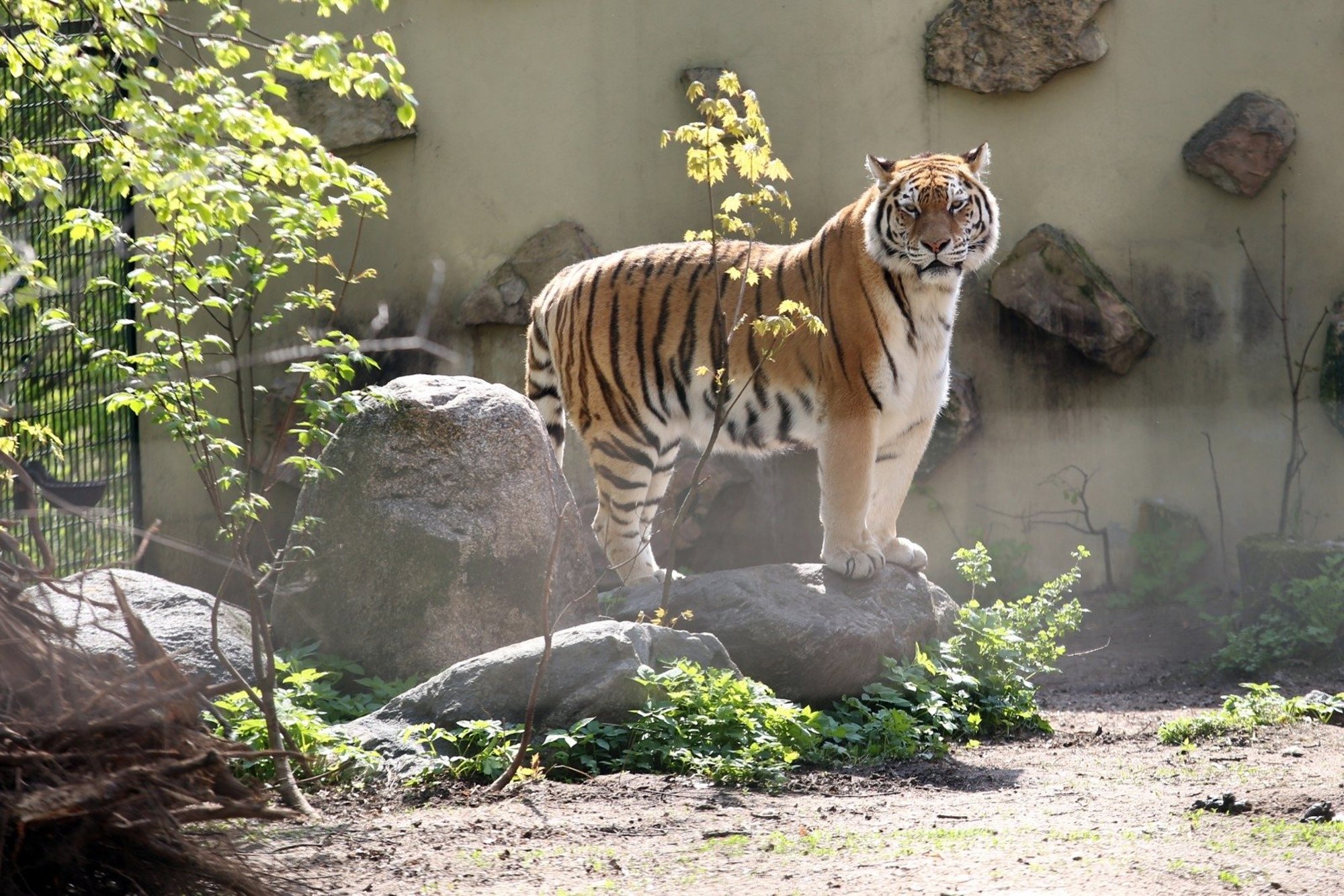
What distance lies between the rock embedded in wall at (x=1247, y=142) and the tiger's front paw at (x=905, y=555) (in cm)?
389

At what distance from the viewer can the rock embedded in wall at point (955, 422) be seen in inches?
345

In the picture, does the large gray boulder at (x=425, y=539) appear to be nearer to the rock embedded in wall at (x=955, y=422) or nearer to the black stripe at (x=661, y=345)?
the black stripe at (x=661, y=345)

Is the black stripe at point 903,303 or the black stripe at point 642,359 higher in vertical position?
the black stripe at point 903,303

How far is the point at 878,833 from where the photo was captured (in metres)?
3.91

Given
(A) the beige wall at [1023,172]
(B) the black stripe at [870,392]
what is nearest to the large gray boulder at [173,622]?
(B) the black stripe at [870,392]

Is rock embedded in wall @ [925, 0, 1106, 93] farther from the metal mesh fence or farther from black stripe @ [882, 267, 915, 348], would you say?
the metal mesh fence

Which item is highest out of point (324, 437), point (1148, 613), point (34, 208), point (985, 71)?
point (985, 71)

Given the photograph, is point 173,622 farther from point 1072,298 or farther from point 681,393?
point 1072,298

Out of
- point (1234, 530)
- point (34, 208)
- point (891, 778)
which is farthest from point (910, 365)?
point (34, 208)

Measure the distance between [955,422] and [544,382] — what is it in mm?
3009

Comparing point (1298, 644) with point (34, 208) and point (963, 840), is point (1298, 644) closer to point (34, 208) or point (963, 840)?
point (963, 840)

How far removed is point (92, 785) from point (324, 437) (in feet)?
6.61

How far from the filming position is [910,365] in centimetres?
601

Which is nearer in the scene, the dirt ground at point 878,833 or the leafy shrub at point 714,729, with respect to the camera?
the dirt ground at point 878,833
